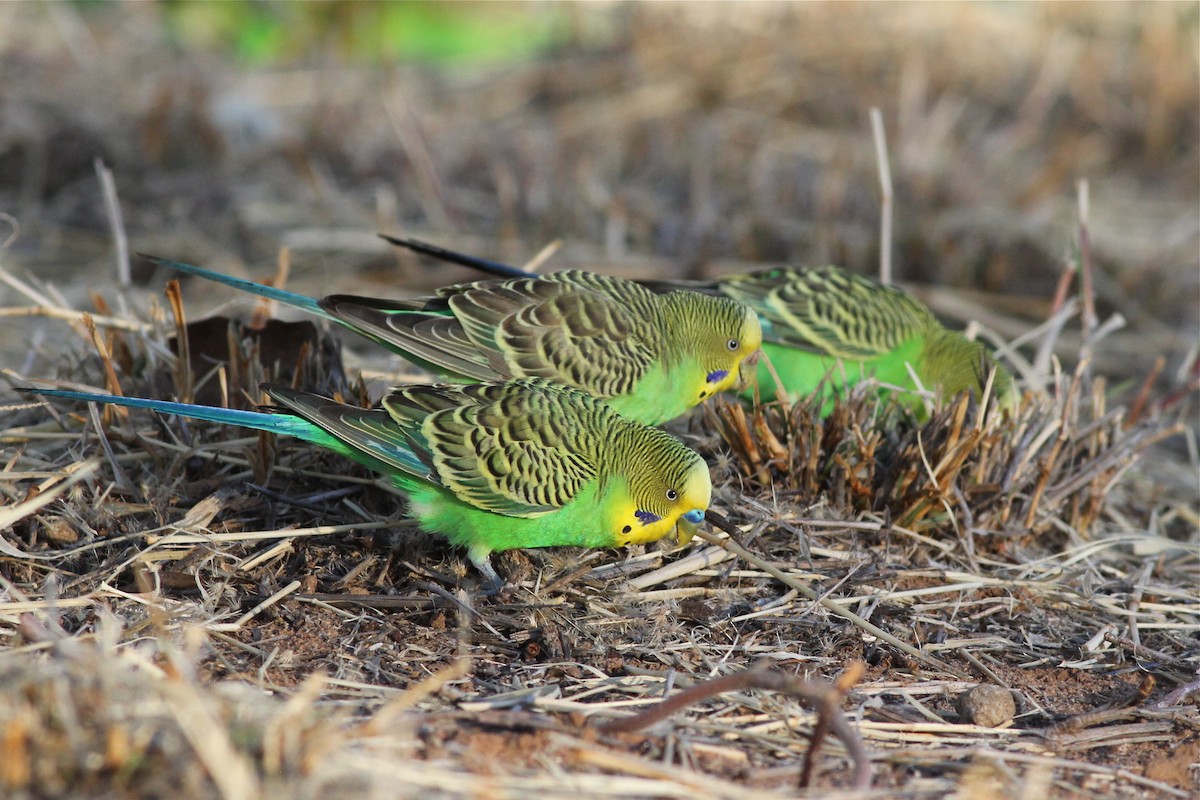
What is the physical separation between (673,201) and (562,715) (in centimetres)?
493

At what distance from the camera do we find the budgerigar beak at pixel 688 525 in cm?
346

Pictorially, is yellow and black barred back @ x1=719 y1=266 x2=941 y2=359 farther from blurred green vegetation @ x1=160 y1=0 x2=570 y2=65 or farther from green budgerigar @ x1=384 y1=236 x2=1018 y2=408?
blurred green vegetation @ x1=160 y1=0 x2=570 y2=65

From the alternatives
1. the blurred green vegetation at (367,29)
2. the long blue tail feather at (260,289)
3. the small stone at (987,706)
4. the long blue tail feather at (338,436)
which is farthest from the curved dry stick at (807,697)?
the blurred green vegetation at (367,29)

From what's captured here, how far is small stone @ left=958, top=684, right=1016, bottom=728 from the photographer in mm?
3068

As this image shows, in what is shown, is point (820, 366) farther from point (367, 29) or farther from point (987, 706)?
point (367, 29)

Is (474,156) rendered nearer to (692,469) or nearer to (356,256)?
(356,256)

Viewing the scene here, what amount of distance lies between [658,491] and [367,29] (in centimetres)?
743

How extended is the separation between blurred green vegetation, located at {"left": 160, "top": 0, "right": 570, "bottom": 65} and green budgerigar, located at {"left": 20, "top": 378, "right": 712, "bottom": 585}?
656cm

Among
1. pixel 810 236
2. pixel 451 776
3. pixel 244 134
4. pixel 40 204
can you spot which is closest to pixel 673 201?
pixel 810 236

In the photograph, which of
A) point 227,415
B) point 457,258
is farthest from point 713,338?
point 227,415

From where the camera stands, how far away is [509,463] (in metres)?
3.41

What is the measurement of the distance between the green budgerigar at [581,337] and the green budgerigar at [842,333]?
496 millimetres

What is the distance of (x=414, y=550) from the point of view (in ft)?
12.0

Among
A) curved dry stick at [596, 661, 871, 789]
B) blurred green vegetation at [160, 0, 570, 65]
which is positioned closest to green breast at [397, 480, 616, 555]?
curved dry stick at [596, 661, 871, 789]
